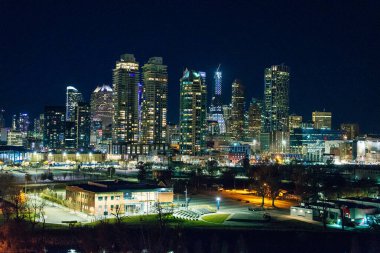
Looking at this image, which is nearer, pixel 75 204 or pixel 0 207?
pixel 0 207

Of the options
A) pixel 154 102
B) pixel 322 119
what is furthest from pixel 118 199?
pixel 322 119

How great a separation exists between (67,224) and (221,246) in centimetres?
1109

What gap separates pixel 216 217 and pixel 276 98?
417 ft

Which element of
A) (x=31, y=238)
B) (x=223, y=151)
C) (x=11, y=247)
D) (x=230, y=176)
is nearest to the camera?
(x=11, y=247)

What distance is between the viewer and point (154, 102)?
5787 inches

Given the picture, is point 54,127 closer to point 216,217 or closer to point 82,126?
point 82,126

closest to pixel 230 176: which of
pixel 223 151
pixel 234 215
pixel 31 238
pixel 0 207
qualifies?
pixel 234 215

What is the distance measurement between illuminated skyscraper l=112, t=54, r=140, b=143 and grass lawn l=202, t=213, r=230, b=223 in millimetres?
109538

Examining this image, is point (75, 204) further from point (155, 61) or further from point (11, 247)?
point (155, 61)

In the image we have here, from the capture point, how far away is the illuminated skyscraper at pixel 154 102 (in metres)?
145

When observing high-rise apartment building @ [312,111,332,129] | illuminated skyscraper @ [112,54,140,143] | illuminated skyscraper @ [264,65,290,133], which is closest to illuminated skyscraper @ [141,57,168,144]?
illuminated skyscraper @ [112,54,140,143]

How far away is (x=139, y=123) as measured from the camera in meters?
149

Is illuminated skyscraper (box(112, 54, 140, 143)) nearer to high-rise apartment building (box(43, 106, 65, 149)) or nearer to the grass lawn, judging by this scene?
high-rise apartment building (box(43, 106, 65, 149))

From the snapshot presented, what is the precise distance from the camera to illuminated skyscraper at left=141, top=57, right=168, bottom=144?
144875 millimetres
